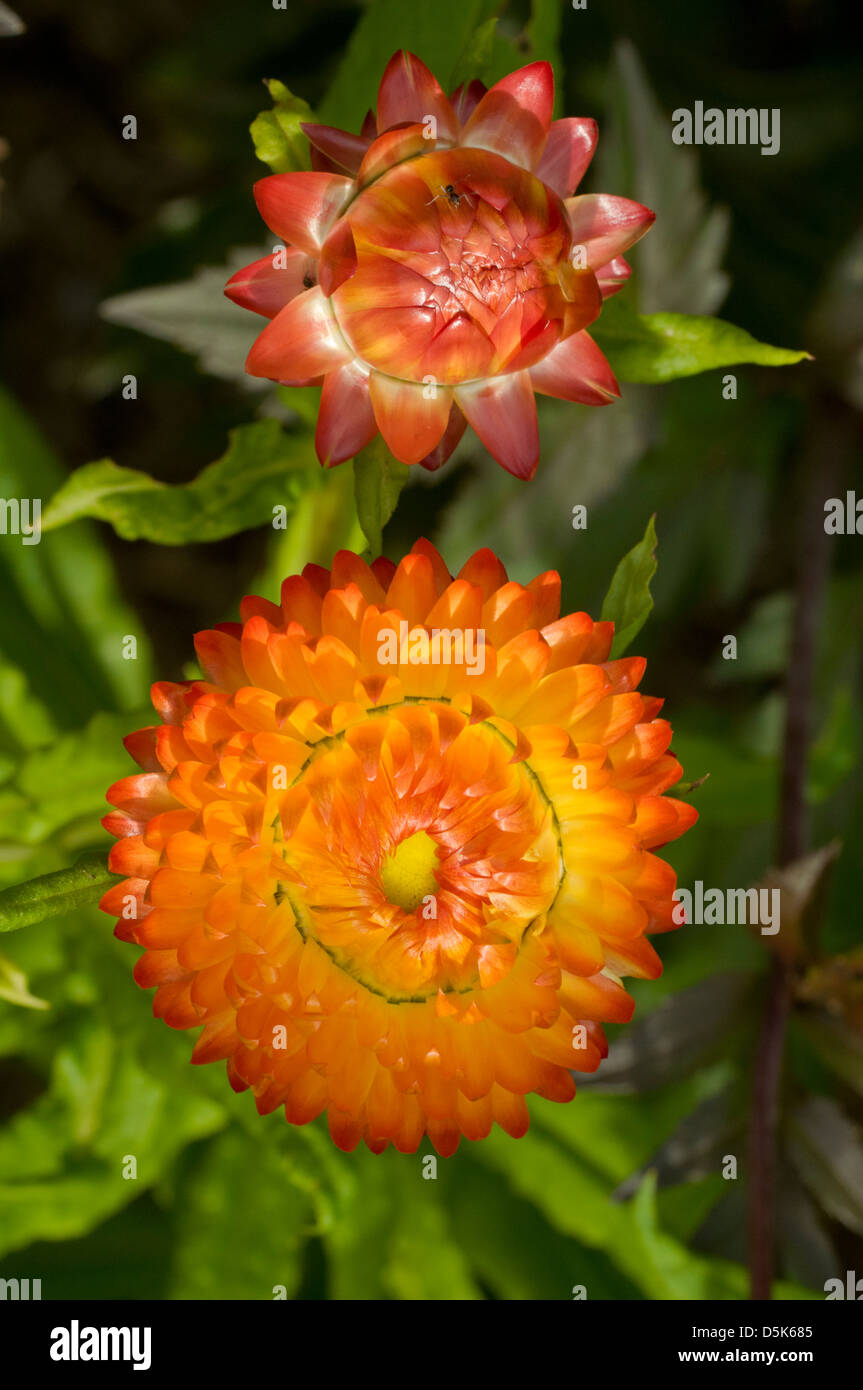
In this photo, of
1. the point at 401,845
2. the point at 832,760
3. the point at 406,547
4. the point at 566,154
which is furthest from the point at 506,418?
Result: the point at 406,547

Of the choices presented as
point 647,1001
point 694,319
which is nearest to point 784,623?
point 647,1001

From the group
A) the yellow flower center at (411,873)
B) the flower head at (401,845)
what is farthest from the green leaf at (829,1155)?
the yellow flower center at (411,873)

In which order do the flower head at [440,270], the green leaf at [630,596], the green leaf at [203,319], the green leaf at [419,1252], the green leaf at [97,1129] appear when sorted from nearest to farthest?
the flower head at [440,270] → the green leaf at [630,596] → the green leaf at [203,319] → the green leaf at [97,1129] → the green leaf at [419,1252]

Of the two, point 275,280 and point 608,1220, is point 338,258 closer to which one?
point 275,280

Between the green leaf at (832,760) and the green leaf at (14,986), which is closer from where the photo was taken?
the green leaf at (14,986)

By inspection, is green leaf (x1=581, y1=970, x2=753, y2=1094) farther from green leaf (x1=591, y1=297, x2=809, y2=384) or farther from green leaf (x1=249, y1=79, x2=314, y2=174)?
green leaf (x1=249, y1=79, x2=314, y2=174)

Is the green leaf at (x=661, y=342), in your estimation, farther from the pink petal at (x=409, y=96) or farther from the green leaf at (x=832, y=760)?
the green leaf at (x=832, y=760)

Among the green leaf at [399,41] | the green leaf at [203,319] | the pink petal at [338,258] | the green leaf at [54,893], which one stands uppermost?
the green leaf at [399,41]

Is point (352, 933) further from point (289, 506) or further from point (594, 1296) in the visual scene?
point (594, 1296)

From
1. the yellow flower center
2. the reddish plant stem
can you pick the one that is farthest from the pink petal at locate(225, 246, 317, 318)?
the reddish plant stem
